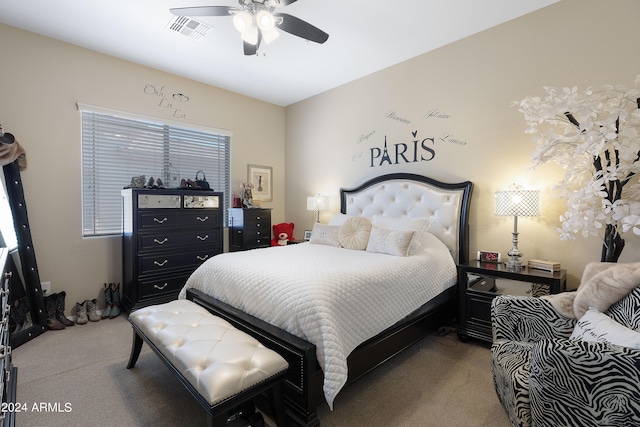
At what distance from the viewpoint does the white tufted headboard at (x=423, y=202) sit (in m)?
2.93

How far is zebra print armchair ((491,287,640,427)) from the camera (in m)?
0.95

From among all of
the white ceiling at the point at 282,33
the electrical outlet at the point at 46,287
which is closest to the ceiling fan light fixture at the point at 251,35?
the white ceiling at the point at 282,33

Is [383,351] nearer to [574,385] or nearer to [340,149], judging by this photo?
[574,385]

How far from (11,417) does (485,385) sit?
2.69 meters

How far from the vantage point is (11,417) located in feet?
5.05

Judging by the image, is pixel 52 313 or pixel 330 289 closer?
pixel 330 289

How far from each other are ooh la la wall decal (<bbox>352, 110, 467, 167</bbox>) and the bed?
25cm

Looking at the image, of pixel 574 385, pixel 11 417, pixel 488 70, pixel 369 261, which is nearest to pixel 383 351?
pixel 369 261

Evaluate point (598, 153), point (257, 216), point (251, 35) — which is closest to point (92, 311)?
point (257, 216)

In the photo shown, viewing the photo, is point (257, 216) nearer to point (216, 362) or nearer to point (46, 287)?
point (46, 287)

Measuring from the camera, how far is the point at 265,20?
1971 millimetres

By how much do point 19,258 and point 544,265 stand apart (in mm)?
→ 4443

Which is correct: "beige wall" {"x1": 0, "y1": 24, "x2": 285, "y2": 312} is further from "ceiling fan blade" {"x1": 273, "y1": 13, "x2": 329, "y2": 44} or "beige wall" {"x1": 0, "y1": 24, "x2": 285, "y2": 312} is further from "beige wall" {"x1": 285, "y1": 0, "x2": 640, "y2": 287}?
"beige wall" {"x1": 285, "y1": 0, "x2": 640, "y2": 287}

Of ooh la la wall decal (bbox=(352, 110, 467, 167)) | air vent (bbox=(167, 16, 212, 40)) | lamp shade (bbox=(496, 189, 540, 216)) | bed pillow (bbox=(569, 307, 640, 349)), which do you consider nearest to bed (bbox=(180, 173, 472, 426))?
ooh la la wall decal (bbox=(352, 110, 467, 167))
